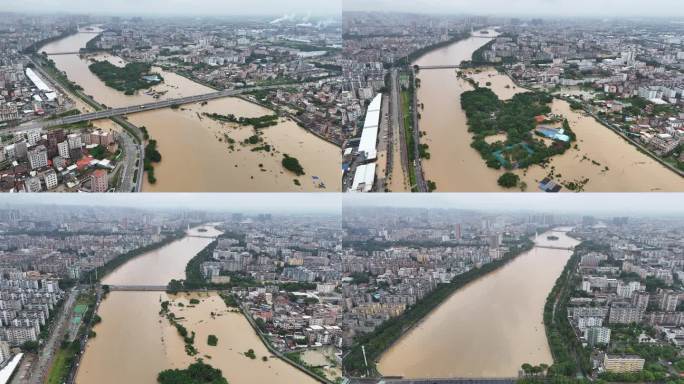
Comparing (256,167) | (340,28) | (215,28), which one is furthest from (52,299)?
(340,28)

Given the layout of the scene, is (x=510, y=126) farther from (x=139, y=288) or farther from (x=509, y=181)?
(x=139, y=288)

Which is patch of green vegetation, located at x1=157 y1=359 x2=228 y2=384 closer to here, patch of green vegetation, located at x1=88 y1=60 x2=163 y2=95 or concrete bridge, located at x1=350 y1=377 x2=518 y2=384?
concrete bridge, located at x1=350 y1=377 x2=518 y2=384

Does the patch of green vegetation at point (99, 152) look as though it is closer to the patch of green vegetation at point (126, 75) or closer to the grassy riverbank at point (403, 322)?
the patch of green vegetation at point (126, 75)

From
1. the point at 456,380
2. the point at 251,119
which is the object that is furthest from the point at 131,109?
the point at 456,380

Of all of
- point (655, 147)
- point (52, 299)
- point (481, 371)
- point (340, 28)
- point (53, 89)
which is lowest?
point (481, 371)

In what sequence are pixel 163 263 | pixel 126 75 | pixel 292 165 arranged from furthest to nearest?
pixel 126 75, pixel 163 263, pixel 292 165

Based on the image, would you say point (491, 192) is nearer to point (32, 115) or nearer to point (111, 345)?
point (111, 345)

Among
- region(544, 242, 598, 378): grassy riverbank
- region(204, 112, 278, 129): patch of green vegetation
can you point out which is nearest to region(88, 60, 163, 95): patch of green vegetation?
region(204, 112, 278, 129): patch of green vegetation
